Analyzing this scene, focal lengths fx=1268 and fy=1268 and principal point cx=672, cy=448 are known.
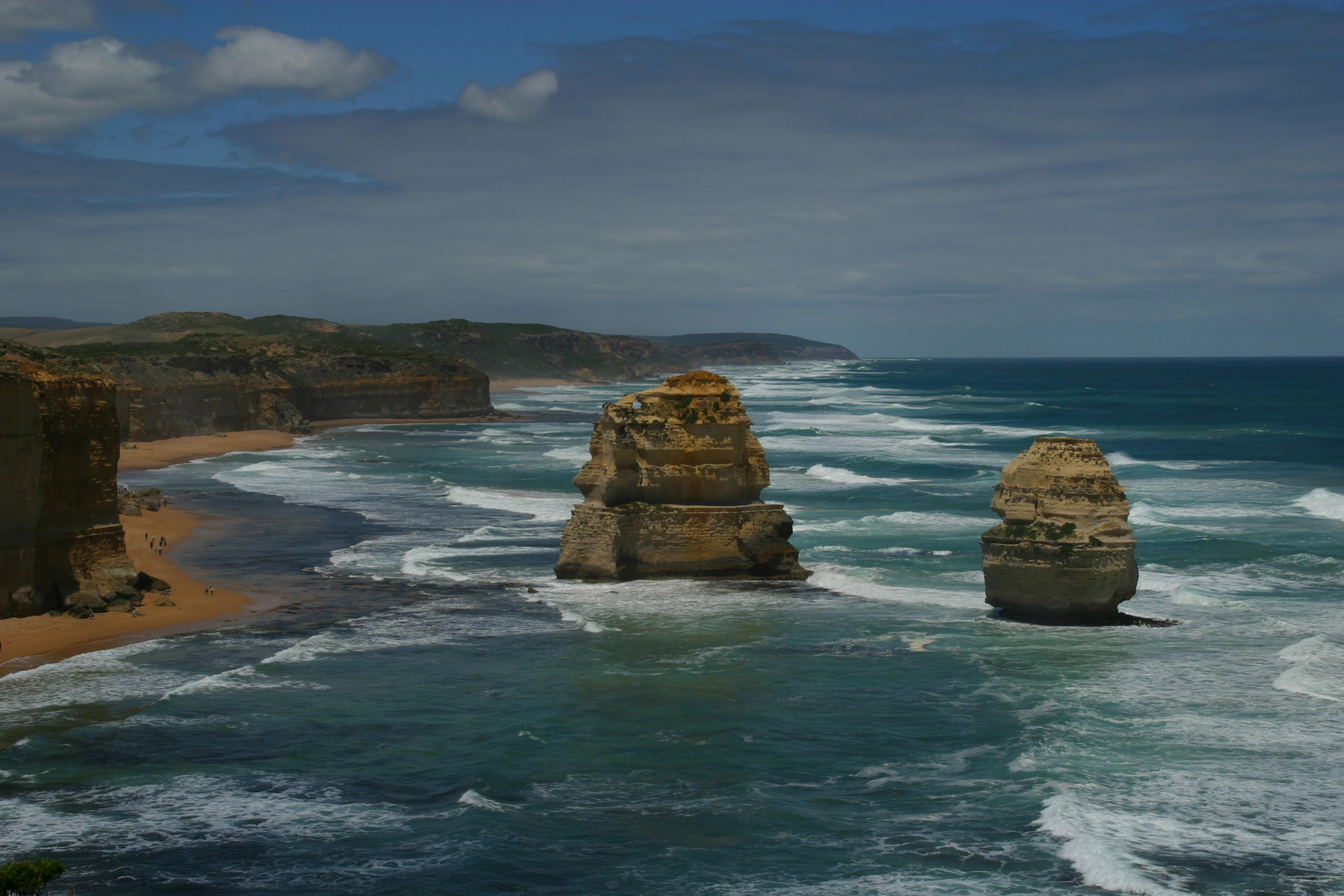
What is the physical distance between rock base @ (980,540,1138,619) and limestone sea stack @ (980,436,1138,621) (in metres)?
0.01

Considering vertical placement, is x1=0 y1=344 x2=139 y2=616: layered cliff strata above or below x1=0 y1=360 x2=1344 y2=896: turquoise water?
above

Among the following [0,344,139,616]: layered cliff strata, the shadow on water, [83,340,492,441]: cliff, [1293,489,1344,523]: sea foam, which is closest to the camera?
the shadow on water

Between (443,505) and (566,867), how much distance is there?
28.9m

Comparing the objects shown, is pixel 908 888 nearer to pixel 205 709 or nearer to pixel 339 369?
pixel 205 709

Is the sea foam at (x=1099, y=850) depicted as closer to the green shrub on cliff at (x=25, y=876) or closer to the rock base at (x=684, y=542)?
the green shrub on cliff at (x=25, y=876)

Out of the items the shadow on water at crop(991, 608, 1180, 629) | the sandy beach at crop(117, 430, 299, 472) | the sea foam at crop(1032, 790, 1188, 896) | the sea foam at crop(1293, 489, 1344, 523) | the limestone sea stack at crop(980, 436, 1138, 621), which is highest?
the limestone sea stack at crop(980, 436, 1138, 621)

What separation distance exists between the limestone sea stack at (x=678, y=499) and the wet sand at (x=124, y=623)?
7116 millimetres

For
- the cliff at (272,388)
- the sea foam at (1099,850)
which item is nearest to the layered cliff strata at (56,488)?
the sea foam at (1099,850)

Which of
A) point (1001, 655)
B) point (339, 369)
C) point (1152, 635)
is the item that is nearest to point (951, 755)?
point (1001, 655)

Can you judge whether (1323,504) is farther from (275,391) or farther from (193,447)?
(275,391)

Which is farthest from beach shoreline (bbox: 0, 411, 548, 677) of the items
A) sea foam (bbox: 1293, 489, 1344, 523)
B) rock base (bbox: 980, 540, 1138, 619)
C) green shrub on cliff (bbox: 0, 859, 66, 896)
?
sea foam (bbox: 1293, 489, 1344, 523)

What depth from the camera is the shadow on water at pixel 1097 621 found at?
21000 millimetres

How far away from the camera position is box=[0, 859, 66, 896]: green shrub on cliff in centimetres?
866

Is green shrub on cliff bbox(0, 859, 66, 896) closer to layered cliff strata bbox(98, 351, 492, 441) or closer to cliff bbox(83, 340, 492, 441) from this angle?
cliff bbox(83, 340, 492, 441)
